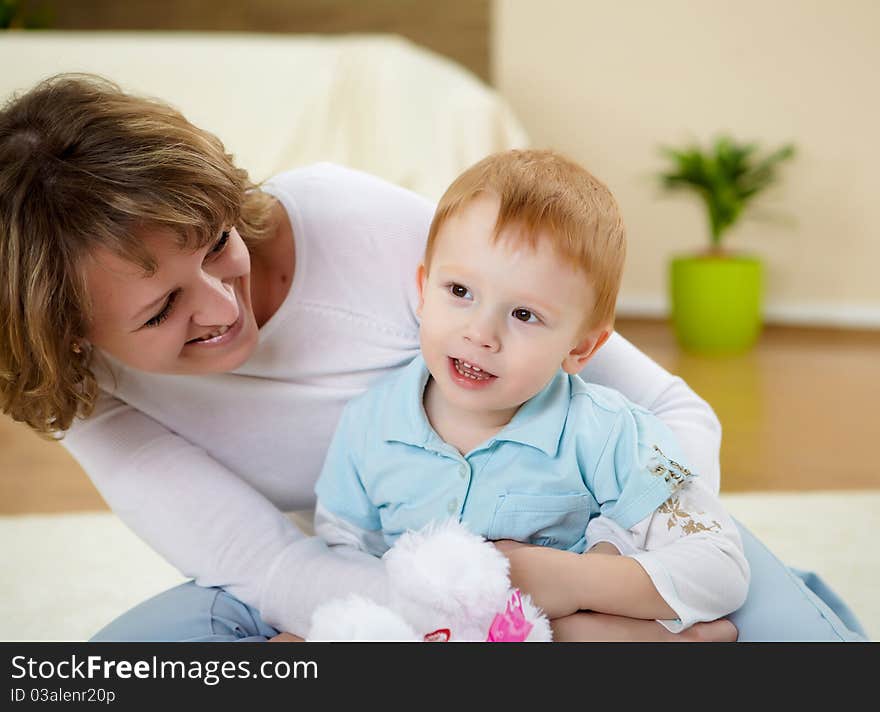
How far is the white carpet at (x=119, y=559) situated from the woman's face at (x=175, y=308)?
2.70 feet

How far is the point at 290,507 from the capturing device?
149cm

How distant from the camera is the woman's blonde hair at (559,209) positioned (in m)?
1.06

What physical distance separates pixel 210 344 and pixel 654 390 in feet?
1.84

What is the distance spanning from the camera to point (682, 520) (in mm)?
1109

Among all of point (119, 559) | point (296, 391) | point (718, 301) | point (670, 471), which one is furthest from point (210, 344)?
point (718, 301)

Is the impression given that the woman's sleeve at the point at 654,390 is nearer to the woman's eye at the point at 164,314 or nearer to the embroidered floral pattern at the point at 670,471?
the embroidered floral pattern at the point at 670,471

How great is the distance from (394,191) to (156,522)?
0.53 metres

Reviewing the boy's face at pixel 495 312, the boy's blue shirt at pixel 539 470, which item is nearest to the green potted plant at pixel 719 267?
the boy's blue shirt at pixel 539 470

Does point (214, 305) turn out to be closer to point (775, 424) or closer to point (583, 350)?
point (583, 350)

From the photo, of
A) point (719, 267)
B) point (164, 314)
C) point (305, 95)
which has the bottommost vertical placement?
point (719, 267)

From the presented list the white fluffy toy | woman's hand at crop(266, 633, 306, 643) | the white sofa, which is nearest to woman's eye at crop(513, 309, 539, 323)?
the white fluffy toy
